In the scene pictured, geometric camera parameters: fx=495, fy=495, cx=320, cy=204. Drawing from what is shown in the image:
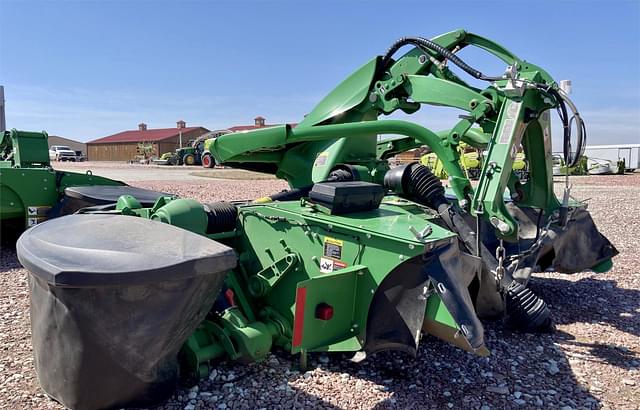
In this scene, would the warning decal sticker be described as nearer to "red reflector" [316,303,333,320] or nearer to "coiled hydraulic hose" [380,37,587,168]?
"red reflector" [316,303,333,320]

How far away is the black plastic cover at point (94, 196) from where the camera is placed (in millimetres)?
5689

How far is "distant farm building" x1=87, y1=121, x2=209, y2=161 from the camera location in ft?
164

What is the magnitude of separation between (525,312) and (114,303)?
122 inches

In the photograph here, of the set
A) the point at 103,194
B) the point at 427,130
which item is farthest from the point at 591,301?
the point at 103,194

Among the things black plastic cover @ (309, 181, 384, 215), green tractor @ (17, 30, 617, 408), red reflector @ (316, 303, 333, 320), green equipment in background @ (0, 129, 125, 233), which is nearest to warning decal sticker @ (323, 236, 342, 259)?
green tractor @ (17, 30, 617, 408)

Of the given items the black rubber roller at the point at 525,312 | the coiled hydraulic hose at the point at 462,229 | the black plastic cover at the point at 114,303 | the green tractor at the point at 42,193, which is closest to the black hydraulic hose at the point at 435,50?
the coiled hydraulic hose at the point at 462,229

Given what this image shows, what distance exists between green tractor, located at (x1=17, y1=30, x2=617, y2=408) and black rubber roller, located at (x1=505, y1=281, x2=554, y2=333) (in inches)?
0.5

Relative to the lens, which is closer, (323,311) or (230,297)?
(323,311)

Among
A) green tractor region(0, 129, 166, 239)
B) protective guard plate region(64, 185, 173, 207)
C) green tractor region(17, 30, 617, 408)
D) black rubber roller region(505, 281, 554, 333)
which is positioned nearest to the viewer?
green tractor region(17, 30, 617, 408)

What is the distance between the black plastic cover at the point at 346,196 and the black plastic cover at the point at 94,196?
119 inches

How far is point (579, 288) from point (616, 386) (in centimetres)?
243

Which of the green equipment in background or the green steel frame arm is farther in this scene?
the green equipment in background

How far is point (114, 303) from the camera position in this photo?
227 centimetres

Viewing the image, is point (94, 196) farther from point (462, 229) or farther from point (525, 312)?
point (525, 312)
